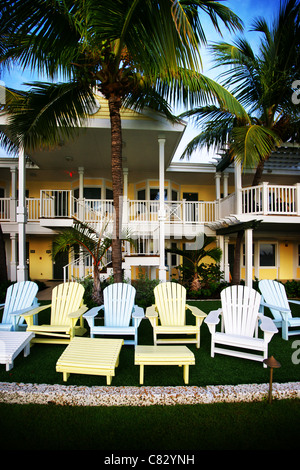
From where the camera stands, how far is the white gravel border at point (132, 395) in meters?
2.55

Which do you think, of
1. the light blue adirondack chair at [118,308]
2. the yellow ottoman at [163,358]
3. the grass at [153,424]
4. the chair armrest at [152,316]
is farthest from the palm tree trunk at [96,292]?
the yellow ottoman at [163,358]

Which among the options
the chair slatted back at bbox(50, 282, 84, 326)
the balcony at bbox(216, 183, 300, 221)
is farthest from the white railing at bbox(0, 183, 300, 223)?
the chair slatted back at bbox(50, 282, 84, 326)

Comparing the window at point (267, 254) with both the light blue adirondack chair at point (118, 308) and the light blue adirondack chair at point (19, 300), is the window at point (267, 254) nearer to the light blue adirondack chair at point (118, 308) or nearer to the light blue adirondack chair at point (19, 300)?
the light blue adirondack chair at point (118, 308)

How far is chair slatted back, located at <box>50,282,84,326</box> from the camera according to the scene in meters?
4.28

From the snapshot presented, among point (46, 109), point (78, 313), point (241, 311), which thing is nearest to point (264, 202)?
point (241, 311)

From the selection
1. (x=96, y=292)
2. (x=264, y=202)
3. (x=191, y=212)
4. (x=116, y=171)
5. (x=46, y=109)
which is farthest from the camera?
(x=191, y=212)

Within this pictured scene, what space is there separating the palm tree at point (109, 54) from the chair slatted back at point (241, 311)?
2593 mm

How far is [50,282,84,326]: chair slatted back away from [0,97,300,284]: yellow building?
117 inches

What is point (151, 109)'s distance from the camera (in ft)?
23.3

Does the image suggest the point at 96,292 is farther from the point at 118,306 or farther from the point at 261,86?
the point at 261,86

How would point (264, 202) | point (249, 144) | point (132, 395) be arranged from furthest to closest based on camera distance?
point (264, 202)
point (249, 144)
point (132, 395)

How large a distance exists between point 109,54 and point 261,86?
4.98 meters

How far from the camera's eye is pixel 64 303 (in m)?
4.37

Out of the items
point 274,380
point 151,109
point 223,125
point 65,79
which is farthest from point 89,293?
point 223,125
